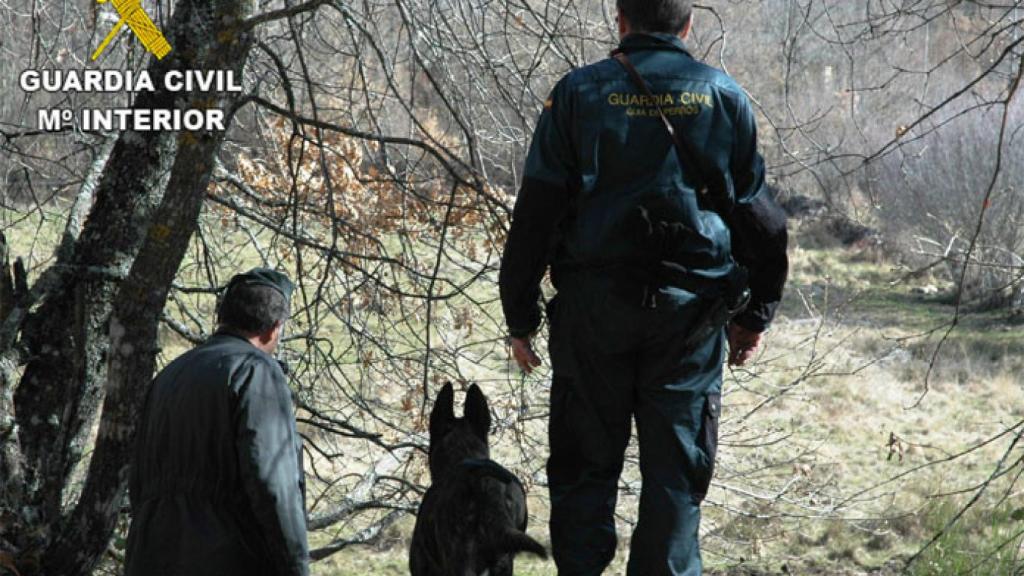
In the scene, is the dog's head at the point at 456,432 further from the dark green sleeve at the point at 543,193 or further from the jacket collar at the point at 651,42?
the jacket collar at the point at 651,42

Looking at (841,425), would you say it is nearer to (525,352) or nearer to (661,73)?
(525,352)

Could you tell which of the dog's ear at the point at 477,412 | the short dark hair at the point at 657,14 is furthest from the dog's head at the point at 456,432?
the short dark hair at the point at 657,14

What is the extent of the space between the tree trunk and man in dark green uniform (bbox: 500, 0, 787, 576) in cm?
158

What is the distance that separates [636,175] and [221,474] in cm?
141

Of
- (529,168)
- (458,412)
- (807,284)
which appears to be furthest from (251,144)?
(807,284)

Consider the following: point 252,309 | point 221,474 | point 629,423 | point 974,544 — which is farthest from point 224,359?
point 974,544

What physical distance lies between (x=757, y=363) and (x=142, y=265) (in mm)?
3055

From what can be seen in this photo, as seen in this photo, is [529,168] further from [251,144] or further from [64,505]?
[251,144]

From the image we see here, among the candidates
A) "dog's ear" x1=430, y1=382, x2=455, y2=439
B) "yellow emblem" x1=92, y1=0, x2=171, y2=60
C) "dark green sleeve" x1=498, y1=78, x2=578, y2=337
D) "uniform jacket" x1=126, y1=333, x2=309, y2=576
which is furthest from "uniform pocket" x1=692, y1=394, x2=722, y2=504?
"yellow emblem" x1=92, y1=0, x2=171, y2=60

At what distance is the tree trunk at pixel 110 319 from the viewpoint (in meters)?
4.37

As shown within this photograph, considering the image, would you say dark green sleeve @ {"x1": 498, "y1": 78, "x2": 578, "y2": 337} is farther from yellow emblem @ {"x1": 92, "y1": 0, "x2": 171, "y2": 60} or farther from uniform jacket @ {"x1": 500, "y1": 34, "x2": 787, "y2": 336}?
yellow emblem @ {"x1": 92, "y1": 0, "x2": 171, "y2": 60}

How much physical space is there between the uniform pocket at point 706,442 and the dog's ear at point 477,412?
831 mm

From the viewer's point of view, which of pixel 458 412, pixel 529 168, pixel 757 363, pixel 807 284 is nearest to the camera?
pixel 529 168

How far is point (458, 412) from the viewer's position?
24.4 ft
